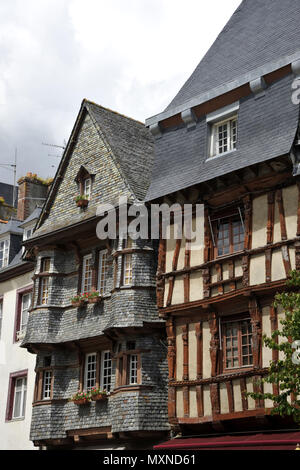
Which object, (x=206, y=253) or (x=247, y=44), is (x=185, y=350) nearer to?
(x=206, y=253)

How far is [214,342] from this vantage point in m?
17.7

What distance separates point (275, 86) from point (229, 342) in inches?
242

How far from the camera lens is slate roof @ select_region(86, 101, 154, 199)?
21527mm

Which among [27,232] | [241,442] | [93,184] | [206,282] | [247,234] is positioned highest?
[27,232]

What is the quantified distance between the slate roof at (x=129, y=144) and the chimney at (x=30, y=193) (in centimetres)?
638

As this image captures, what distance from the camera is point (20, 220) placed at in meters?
29.1

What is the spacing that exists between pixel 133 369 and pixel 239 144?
6255 millimetres

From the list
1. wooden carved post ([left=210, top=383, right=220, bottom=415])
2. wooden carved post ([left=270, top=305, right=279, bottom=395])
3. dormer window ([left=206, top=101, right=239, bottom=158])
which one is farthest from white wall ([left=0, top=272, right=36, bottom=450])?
wooden carved post ([left=270, top=305, right=279, bottom=395])

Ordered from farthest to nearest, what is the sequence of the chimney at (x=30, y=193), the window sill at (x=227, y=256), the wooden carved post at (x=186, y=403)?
the chimney at (x=30, y=193) < the wooden carved post at (x=186, y=403) < the window sill at (x=227, y=256)

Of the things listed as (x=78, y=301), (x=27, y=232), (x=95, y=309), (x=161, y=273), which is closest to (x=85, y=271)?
(x=78, y=301)

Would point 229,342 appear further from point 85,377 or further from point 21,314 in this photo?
point 21,314

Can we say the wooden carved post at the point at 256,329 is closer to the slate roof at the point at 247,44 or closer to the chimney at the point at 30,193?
the slate roof at the point at 247,44

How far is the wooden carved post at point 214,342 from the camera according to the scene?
17.5 m

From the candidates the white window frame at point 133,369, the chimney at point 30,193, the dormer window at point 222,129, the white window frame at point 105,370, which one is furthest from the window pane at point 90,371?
the chimney at point 30,193
